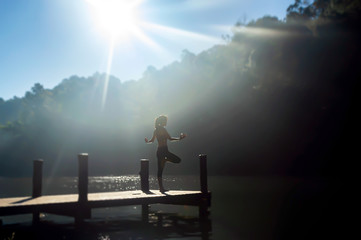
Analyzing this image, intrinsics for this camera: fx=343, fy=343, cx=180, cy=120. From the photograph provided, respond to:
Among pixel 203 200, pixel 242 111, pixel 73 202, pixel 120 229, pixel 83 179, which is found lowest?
pixel 120 229

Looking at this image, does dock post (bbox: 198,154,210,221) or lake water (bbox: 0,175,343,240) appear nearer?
lake water (bbox: 0,175,343,240)

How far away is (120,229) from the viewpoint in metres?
13.5

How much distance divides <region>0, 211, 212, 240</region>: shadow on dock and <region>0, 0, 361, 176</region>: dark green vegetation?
1370 inches

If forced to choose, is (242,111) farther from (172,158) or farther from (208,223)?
(172,158)

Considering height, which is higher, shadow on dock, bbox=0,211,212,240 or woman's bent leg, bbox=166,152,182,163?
woman's bent leg, bbox=166,152,182,163

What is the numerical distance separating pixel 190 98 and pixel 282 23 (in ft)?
82.8

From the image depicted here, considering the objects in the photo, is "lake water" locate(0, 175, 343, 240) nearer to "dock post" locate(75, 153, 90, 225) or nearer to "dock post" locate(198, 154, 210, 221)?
"dock post" locate(198, 154, 210, 221)

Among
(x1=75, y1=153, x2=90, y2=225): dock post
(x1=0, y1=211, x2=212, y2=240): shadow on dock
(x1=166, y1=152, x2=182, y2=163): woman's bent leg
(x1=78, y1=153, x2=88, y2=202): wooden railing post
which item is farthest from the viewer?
(x1=166, y1=152, x2=182, y2=163): woman's bent leg

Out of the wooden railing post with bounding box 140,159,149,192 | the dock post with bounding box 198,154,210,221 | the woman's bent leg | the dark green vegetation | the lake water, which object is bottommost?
the lake water

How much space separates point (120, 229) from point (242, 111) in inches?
1878

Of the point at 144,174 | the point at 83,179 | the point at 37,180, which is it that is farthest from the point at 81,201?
the point at 144,174

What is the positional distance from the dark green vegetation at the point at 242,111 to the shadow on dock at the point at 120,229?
3479cm

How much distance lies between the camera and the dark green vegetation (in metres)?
44.8

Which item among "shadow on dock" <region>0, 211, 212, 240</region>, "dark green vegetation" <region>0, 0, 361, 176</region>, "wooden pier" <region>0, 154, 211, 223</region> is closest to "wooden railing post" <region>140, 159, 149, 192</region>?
"wooden pier" <region>0, 154, 211, 223</region>
